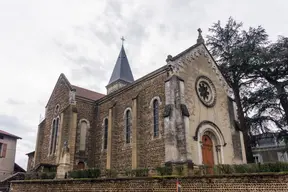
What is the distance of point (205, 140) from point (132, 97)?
6566mm

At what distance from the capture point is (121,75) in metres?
41.1

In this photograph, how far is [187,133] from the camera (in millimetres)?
15625

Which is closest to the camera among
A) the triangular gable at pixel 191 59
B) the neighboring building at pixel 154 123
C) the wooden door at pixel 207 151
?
the neighboring building at pixel 154 123

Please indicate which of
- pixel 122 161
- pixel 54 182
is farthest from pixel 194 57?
pixel 54 182

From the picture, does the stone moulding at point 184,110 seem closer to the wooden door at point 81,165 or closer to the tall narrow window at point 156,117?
the tall narrow window at point 156,117

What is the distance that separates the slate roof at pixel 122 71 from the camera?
41.2 m

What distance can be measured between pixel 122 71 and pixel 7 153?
20243mm

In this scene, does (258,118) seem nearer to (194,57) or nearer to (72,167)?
(194,57)

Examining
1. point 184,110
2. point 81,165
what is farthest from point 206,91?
point 81,165

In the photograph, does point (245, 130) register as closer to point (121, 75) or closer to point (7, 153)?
point (121, 75)

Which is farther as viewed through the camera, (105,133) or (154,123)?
(105,133)

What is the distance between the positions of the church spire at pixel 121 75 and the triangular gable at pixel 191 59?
21.2 meters

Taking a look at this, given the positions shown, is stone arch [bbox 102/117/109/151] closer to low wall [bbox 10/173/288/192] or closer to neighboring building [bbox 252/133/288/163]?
low wall [bbox 10/173/288/192]

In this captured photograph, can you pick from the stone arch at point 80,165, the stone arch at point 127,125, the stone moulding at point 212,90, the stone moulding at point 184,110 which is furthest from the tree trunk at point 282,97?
the stone arch at point 80,165
